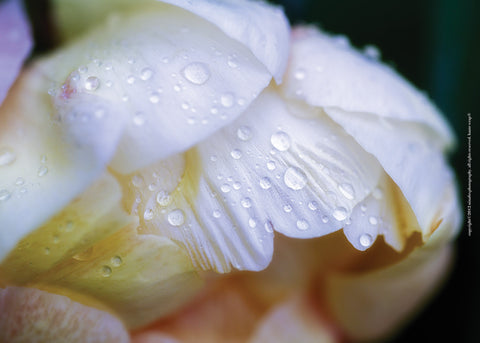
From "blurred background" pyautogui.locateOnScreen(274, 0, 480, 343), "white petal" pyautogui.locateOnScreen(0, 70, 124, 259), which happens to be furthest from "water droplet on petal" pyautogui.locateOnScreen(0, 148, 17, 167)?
"blurred background" pyautogui.locateOnScreen(274, 0, 480, 343)

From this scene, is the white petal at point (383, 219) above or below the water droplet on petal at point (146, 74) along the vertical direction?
below

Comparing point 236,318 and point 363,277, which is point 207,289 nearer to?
point 236,318

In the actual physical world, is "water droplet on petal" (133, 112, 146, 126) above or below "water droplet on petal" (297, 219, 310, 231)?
above

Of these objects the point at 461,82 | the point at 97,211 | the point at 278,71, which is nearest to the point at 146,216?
the point at 97,211

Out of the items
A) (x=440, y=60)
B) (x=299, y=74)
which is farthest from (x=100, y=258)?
(x=440, y=60)

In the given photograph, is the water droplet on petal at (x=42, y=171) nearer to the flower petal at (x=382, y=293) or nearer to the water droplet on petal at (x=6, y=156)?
the water droplet on petal at (x=6, y=156)

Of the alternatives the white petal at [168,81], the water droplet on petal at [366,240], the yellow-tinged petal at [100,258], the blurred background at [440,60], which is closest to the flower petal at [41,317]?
the yellow-tinged petal at [100,258]

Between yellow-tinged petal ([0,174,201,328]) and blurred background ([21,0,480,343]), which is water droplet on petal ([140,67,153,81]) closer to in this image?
yellow-tinged petal ([0,174,201,328])
